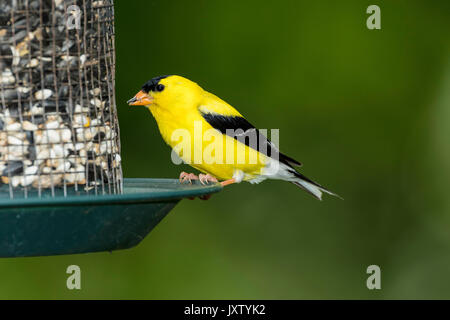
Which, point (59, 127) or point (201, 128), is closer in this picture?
point (59, 127)

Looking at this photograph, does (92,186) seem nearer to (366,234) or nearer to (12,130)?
(12,130)

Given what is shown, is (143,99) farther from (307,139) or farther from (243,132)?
(307,139)

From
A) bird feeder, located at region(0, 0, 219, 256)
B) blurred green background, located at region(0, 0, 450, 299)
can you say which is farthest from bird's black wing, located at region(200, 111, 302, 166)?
bird feeder, located at region(0, 0, 219, 256)

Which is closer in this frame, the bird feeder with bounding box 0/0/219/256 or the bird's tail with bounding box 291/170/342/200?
the bird feeder with bounding box 0/0/219/256

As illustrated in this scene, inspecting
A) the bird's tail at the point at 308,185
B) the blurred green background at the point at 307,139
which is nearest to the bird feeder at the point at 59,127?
the bird's tail at the point at 308,185

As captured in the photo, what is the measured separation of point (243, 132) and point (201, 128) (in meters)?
0.35

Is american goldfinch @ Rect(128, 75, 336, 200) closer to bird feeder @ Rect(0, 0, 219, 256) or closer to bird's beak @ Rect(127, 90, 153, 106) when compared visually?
bird's beak @ Rect(127, 90, 153, 106)

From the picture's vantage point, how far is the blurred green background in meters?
6.50

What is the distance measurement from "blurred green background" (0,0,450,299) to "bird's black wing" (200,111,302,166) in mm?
1190

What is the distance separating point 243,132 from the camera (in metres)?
5.34

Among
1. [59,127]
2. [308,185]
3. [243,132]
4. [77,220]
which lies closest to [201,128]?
[243,132]

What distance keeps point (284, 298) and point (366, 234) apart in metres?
0.96

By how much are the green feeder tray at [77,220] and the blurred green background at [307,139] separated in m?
2.98

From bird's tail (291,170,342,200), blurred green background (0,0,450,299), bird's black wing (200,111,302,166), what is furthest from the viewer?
blurred green background (0,0,450,299)
